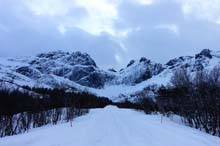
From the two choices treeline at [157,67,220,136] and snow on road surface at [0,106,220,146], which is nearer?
snow on road surface at [0,106,220,146]

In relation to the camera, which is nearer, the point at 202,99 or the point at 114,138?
the point at 114,138

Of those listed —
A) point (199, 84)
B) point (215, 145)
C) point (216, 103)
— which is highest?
point (199, 84)

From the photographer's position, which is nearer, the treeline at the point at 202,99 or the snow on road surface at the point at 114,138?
the snow on road surface at the point at 114,138

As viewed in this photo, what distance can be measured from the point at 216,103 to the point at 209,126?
2.48 metres

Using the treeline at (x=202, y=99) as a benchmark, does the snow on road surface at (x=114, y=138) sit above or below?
below

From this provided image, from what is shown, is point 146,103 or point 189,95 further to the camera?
point 146,103

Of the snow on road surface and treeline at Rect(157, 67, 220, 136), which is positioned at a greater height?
treeline at Rect(157, 67, 220, 136)

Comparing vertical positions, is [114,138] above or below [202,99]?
below

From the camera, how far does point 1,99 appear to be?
105 feet

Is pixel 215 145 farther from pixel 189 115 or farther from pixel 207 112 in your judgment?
pixel 189 115

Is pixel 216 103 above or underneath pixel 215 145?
above

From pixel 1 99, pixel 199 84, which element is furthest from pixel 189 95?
pixel 1 99

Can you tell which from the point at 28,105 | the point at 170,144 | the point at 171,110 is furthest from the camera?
the point at 171,110

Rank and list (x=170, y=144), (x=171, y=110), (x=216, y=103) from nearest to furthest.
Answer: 1. (x=170, y=144)
2. (x=216, y=103)
3. (x=171, y=110)
